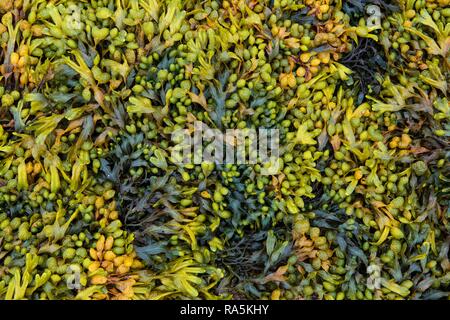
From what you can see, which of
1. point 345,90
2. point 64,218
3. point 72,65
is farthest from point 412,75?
point 64,218

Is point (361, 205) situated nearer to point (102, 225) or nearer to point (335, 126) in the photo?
point (335, 126)

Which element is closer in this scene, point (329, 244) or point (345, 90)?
point (329, 244)

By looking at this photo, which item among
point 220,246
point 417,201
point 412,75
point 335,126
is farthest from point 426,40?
point 220,246

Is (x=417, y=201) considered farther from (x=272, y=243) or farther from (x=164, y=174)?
(x=164, y=174)

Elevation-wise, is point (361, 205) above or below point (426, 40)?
below

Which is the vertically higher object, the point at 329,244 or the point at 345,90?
the point at 345,90

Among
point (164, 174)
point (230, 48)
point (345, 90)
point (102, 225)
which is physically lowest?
point (102, 225)
